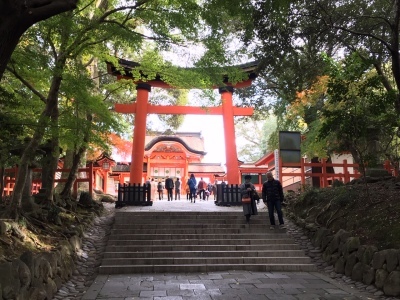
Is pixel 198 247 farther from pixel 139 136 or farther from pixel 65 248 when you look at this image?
pixel 139 136

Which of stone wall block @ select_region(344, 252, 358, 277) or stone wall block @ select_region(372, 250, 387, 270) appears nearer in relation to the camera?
stone wall block @ select_region(372, 250, 387, 270)

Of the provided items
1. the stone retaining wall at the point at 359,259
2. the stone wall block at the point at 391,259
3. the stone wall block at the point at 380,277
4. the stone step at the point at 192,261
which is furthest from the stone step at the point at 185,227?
the stone wall block at the point at 391,259

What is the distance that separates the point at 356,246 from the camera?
648 centimetres

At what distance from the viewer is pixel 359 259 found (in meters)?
6.29

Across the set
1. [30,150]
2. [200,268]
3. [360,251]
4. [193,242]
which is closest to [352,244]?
[360,251]

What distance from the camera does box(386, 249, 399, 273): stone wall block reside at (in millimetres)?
5348

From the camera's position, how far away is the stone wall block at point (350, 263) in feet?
21.0

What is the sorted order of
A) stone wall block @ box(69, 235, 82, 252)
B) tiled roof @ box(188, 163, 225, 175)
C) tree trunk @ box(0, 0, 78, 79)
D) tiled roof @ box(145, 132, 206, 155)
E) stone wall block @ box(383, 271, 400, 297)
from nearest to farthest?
tree trunk @ box(0, 0, 78, 79)
stone wall block @ box(383, 271, 400, 297)
stone wall block @ box(69, 235, 82, 252)
tiled roof @ box(145, 132, 206, 155)
tiled roof @ box(188, 163, 225, 175)

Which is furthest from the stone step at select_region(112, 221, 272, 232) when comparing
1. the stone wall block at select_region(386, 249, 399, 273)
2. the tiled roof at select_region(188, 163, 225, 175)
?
the tiled roof at select_region(188, 163, 225, 175)

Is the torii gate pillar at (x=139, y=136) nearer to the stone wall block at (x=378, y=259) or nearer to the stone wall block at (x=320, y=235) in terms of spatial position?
the stone wall block at (x=320, y=235)

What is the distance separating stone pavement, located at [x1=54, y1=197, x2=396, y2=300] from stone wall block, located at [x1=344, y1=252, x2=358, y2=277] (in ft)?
0.40

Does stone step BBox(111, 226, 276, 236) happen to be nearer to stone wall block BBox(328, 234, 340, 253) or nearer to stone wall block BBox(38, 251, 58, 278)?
stone wall block BBox(328, 234, 340, 253)

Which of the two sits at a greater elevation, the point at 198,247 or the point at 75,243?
the point at 75,243

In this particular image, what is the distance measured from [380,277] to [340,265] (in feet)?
4.12
